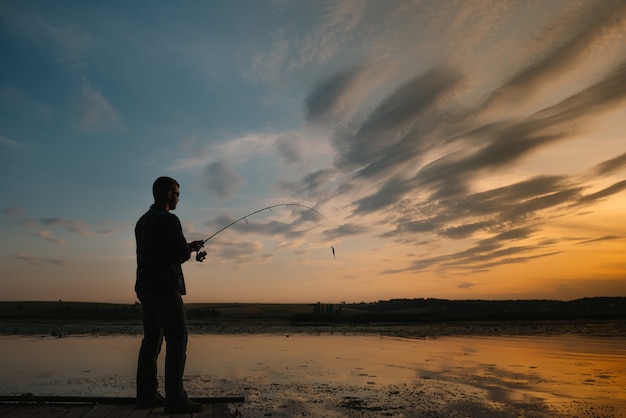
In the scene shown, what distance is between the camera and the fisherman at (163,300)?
4.88m

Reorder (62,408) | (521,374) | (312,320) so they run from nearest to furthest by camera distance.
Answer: (62,408)
(521,374)
(312,320)

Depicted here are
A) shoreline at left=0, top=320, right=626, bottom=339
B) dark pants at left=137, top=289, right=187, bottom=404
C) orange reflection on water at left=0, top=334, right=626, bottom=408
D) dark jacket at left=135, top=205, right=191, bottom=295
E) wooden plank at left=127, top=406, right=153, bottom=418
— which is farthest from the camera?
shoreline at left=0, top=320, right=626, bottom=339

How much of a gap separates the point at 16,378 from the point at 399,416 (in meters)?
7.77

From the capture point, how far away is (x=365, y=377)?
34.2 feet

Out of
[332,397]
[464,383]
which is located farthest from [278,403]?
[464,383]

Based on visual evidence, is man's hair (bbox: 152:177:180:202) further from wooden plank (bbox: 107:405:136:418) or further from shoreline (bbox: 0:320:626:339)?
shoreline (bbox: 0:320:626:339)

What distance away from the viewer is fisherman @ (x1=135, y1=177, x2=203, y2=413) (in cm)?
488

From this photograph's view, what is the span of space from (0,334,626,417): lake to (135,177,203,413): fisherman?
2361 millimetres

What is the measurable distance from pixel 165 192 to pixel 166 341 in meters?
1.55

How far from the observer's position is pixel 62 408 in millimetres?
5156

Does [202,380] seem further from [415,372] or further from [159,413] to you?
[159,413]

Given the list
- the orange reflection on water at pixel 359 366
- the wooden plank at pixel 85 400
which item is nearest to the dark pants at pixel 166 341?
the wooden plank at pixel 85 400

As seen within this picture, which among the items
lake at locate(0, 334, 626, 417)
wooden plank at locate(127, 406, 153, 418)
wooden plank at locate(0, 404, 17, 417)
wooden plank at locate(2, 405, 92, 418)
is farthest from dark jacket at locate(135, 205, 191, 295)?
lake at locate(0, 334, 626, 417)

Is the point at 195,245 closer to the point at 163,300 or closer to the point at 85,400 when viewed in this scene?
the point at 163,300
